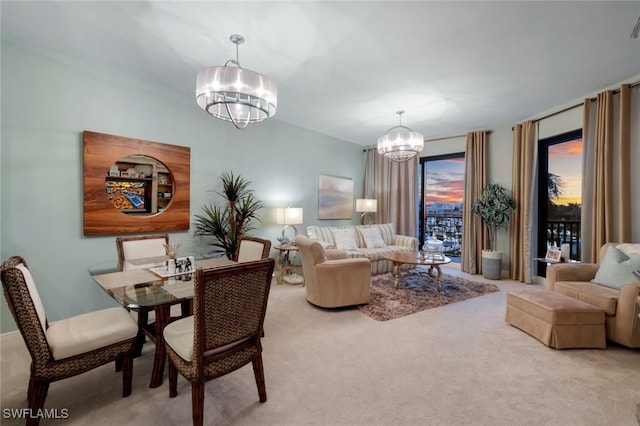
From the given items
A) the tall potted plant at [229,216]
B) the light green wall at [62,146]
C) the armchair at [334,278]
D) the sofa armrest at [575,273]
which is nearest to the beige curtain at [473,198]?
the sofa armrest at [575,273]

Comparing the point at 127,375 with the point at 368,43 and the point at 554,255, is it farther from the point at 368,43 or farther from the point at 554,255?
the point at 554,255

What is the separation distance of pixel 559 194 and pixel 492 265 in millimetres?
1616

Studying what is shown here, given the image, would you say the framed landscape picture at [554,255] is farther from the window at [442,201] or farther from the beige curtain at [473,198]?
the window at [442,201]

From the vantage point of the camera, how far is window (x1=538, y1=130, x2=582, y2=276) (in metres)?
4.65

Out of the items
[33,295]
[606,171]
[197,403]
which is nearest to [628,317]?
[606,171]

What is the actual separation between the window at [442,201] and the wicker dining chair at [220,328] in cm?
555

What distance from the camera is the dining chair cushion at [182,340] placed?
62.0 inches

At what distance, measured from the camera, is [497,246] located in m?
5.35

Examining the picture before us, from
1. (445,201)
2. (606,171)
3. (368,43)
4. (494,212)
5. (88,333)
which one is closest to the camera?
(88,333)

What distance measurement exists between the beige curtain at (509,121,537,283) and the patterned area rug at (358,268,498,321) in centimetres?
79

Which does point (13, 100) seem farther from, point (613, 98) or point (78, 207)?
point (613, 98)

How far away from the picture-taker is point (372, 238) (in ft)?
18.1

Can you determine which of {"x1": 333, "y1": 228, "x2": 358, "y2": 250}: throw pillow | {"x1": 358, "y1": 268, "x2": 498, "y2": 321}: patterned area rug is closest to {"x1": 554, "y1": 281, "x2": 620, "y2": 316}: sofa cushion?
{"x1": 358, "y1": 268, "x2": 498, "y2": 321}: patterned area rug

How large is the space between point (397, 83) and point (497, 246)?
3780 mm
